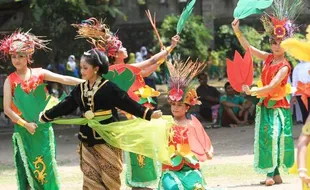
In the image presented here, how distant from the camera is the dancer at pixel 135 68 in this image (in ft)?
30.7

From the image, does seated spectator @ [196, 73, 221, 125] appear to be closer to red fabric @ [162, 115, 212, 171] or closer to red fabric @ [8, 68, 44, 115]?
red fabric @ [8, 68, 44, 115]

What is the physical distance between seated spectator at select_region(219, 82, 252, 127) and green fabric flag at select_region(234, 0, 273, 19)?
285 inches

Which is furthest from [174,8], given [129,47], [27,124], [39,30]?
[27,124]

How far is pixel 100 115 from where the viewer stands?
7.77 metres

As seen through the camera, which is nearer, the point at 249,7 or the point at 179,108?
the point at 179,108

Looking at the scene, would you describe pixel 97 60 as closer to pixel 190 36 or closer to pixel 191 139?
pixel 191 139

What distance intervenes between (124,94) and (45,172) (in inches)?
63.6

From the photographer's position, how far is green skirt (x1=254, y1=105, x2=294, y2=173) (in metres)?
10.1

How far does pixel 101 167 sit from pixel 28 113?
48.4 inches

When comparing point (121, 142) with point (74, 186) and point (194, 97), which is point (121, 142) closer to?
point (194, 97)

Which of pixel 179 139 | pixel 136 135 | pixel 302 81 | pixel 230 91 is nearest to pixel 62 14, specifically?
pixel 230 91

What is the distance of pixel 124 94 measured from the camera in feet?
25.4

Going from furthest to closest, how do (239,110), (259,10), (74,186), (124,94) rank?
(239,110)
(74,186)
(259,10)
(124,94)

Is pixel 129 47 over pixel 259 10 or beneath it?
beneath
